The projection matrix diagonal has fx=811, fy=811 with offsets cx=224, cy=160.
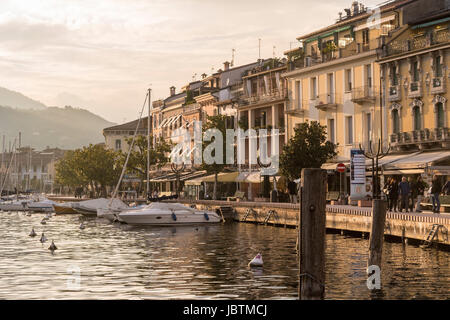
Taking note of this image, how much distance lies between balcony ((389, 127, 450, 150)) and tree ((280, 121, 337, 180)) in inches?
203

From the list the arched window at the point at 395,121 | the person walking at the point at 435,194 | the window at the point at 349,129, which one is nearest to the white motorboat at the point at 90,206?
the window at the point at 349,129

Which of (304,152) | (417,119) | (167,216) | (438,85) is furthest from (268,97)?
(167,216)

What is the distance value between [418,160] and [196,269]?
1035 inches

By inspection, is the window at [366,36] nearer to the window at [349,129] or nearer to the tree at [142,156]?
the window at [349,129]

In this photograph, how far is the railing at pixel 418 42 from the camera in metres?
54.3

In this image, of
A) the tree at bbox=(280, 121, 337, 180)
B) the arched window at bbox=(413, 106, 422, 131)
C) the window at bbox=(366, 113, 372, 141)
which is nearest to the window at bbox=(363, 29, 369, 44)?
the window at bbox=(366, 113, 372, 141)

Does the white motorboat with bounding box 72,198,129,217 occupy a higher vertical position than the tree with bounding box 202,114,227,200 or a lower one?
lower

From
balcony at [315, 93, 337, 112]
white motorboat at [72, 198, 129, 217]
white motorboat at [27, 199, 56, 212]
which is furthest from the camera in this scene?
white motorboat at [27, 199, 56, 212]

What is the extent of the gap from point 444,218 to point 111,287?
593 inches

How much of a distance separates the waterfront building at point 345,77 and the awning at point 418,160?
3.95m

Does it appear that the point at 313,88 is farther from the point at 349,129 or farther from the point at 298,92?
the point at 349,129

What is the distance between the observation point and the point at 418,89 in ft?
185

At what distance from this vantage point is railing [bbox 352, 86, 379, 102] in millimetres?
61375

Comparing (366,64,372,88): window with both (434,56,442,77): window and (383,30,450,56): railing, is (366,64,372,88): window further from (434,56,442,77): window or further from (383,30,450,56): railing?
(434,56,442,77): window
